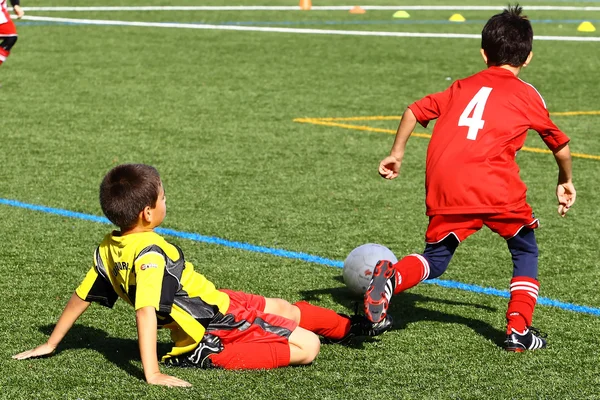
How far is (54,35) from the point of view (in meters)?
17.1

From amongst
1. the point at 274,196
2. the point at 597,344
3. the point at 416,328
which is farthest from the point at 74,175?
the point at 597,344

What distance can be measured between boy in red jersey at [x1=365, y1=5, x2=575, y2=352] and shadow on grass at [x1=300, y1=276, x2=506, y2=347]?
0.25 metres

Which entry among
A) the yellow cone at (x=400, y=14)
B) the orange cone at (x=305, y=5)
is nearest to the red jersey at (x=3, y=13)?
the yellow cone at (x=400, y=14)

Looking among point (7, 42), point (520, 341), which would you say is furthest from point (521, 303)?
point (7, 42)

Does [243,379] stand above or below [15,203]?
above

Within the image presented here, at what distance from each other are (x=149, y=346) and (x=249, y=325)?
0.54 m

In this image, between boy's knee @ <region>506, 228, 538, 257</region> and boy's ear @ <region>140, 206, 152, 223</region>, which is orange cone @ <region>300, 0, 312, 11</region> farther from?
boy's ear @ <region>140, 206, 152, 223</region>

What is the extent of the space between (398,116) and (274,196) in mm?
3888

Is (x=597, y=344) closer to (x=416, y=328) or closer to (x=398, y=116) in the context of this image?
(x=416, y=328)

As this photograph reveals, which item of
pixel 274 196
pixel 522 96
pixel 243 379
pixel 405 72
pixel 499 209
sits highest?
pixel 522 96

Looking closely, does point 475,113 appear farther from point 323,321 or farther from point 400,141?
point 323,321

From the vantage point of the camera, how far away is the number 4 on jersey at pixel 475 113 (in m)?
4.83

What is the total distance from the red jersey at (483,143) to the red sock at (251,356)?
40.4 inches

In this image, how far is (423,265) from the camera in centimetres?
489
